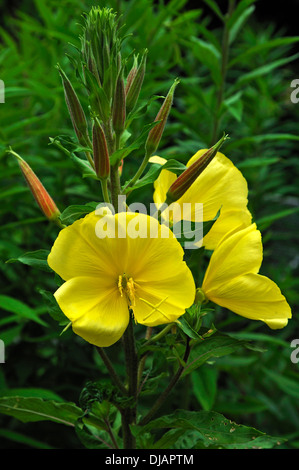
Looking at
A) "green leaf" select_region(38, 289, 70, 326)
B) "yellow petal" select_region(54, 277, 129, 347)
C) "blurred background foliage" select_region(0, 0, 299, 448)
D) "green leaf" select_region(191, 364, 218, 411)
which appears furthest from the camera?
"blurred background foliage" select_region(0, 0, 299, 448)

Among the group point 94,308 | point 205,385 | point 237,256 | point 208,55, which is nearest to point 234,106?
point 208,55

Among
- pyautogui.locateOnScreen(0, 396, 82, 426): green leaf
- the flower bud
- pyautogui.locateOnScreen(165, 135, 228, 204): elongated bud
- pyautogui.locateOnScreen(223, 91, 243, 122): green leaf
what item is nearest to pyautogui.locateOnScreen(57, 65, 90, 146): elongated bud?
the flower bud

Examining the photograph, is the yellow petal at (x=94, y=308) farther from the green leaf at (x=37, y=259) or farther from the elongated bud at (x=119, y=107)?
the elongated bud at (x=119, y=107)

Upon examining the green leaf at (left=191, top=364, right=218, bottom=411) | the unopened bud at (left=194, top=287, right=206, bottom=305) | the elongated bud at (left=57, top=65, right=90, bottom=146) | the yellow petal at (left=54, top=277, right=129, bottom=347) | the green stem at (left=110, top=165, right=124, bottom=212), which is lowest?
the green leaf at (left=191, top=364, right=218, bottom=411)

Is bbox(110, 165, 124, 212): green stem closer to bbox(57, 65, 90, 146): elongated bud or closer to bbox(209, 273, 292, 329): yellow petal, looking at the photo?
bbox(57, 65, 90, 146): elongated bud

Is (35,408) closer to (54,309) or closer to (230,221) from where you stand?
(54,309)

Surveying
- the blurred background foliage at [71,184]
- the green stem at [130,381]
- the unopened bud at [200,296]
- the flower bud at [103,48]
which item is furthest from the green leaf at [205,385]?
the flower bud at [103,48]
